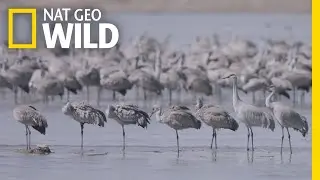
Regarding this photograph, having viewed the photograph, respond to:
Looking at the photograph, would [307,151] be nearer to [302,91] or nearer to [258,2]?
[302,91]

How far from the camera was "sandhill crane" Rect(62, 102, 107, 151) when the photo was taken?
475cm

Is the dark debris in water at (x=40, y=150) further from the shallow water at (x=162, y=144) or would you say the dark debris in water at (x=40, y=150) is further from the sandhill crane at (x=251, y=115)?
the sandhill crane at (x=251, y=115)

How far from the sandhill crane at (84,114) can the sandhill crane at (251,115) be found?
55 cm

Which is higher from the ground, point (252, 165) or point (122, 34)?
point (122, 34)

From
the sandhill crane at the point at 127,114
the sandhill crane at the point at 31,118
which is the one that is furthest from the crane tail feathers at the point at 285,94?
the sandhill crane at the point at 31,118

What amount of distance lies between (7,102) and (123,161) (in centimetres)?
54

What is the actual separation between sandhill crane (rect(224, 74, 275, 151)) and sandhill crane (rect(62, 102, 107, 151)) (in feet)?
1.80

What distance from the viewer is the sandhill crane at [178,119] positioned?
15.6 feet

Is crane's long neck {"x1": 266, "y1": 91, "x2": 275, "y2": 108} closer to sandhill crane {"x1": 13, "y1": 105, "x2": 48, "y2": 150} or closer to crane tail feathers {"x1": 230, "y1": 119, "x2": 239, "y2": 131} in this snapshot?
crane tail feathers {"x1": 230, "y1": 119, "x2": 239, "y2": 131}

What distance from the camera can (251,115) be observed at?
15.6ft

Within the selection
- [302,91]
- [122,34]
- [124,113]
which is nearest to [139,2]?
[122,34]

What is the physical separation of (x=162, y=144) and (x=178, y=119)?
123mm

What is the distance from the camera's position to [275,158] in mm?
4730

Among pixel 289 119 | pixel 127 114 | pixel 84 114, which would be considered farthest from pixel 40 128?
pixel 289 119
